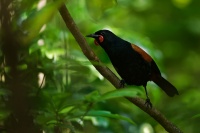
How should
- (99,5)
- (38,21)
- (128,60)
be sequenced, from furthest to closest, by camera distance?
(128,60), (99,5), (38,21)

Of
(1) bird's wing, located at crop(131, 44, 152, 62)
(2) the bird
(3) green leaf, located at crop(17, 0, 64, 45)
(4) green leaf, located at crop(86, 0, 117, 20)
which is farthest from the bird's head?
(3) green leaf, located at crop(17, 0, 64, 45)

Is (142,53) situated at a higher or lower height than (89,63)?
higher

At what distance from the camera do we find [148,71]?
3455 mm

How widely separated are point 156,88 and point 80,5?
0.95 metres

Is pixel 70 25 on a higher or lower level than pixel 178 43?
lower

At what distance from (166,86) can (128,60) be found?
0.48 metres

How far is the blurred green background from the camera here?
939 millimetres

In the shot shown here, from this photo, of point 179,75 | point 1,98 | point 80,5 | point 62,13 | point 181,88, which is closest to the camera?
point 1,98

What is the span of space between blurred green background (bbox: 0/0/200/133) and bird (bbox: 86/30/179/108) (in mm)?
A: 112

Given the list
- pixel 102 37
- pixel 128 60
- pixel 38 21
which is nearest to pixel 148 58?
pixel 128 60

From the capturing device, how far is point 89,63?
1.45m

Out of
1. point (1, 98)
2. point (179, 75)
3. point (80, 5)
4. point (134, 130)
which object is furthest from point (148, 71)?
point (179, 75)

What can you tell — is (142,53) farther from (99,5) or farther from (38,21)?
(38,21)

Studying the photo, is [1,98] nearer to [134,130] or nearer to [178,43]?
[134,130]
